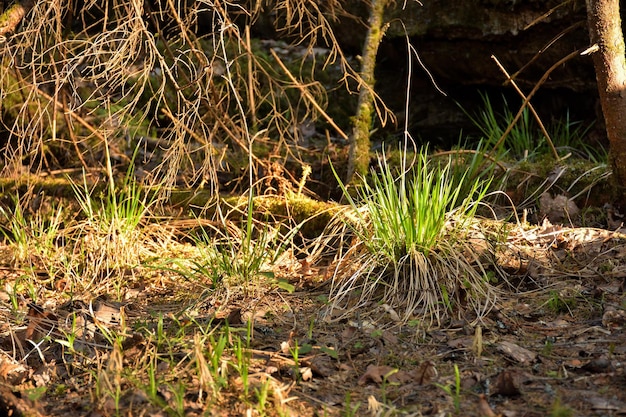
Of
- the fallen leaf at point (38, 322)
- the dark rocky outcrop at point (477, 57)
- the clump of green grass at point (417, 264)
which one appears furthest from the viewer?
the dark rocky outcrop at point (477, 57)

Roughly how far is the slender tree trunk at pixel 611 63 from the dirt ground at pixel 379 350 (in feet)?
1.84

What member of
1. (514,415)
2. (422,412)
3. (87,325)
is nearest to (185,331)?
(87,325)

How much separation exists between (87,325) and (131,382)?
2.34 ft

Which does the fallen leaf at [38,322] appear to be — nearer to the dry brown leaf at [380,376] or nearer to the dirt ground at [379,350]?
the dirt ground at [379,350]

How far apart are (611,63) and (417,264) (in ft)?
5.14

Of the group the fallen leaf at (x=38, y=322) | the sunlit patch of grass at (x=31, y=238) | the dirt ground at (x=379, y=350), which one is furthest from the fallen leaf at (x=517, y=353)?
the sunlit patch of grass at (x=31, y=238)

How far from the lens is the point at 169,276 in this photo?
4.21 metres

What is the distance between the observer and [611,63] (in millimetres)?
4016

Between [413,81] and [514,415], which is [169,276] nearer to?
[514,415]

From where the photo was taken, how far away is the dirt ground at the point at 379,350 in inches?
104

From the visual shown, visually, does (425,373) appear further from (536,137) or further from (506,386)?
(536,137)

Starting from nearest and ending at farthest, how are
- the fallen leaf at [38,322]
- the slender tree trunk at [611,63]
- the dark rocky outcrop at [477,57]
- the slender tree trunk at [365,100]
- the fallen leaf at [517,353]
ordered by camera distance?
the fallen leaf at [517,353], the fallen leaf at [38,322], the slender tree trunk at [611,63], the slender tree trunk at [365,100], the dark rocky outcrop at [477,57]

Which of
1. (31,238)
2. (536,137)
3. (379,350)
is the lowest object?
(31,238)

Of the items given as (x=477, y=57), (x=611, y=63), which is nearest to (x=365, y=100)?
(x=477, y=57)
